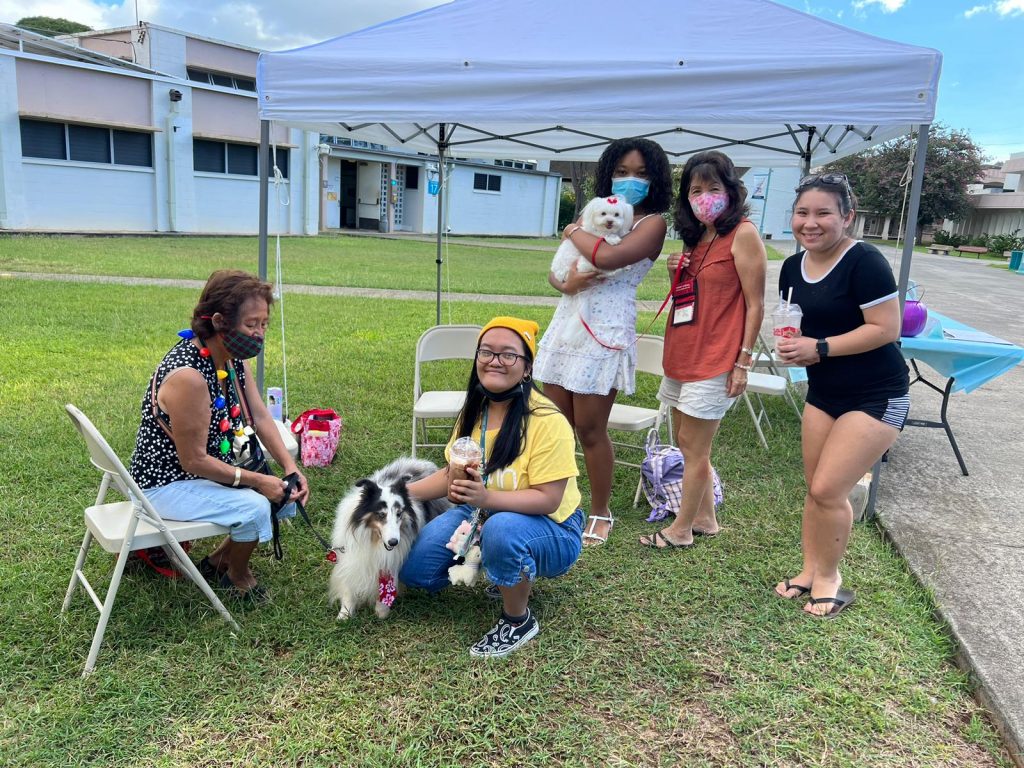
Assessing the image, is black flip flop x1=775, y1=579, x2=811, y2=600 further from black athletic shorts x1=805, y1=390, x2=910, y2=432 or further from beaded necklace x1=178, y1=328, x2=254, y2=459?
beaded necklace x1=178, y1=328, x2=254, y2=459

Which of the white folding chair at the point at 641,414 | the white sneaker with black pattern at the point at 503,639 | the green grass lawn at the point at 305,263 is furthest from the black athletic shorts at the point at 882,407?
the green grass lawn at the point at 305,263

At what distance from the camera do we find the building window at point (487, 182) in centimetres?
3156

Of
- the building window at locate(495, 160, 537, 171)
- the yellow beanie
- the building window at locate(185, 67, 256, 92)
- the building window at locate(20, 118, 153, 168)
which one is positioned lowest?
the yellow beanie

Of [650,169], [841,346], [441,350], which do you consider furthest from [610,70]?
[441,350]

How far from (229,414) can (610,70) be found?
2.54 metres

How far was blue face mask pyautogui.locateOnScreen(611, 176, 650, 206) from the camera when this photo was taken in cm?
332

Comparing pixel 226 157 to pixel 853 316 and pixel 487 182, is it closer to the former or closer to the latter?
pixel 487 182

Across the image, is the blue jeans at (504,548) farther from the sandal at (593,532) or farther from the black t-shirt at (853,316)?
the black t-shirt at (853,316)

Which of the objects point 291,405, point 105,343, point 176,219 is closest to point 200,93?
point 176,219

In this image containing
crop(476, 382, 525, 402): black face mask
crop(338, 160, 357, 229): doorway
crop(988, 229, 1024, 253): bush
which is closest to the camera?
crop(476, 382, 525, 402): black face mask

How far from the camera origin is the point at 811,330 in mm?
2988

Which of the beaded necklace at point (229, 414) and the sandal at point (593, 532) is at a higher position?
the beaded necklace at point (229, 414)

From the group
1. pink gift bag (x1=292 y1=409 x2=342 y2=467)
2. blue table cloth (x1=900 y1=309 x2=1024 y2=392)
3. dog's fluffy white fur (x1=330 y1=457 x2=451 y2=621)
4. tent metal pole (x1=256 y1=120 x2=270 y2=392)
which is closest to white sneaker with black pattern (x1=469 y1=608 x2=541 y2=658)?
dog's fluffy white fur (x1=330 y1=457 x2=451 y2=621)

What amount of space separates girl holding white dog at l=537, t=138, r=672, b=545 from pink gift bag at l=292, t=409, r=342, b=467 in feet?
5.36
